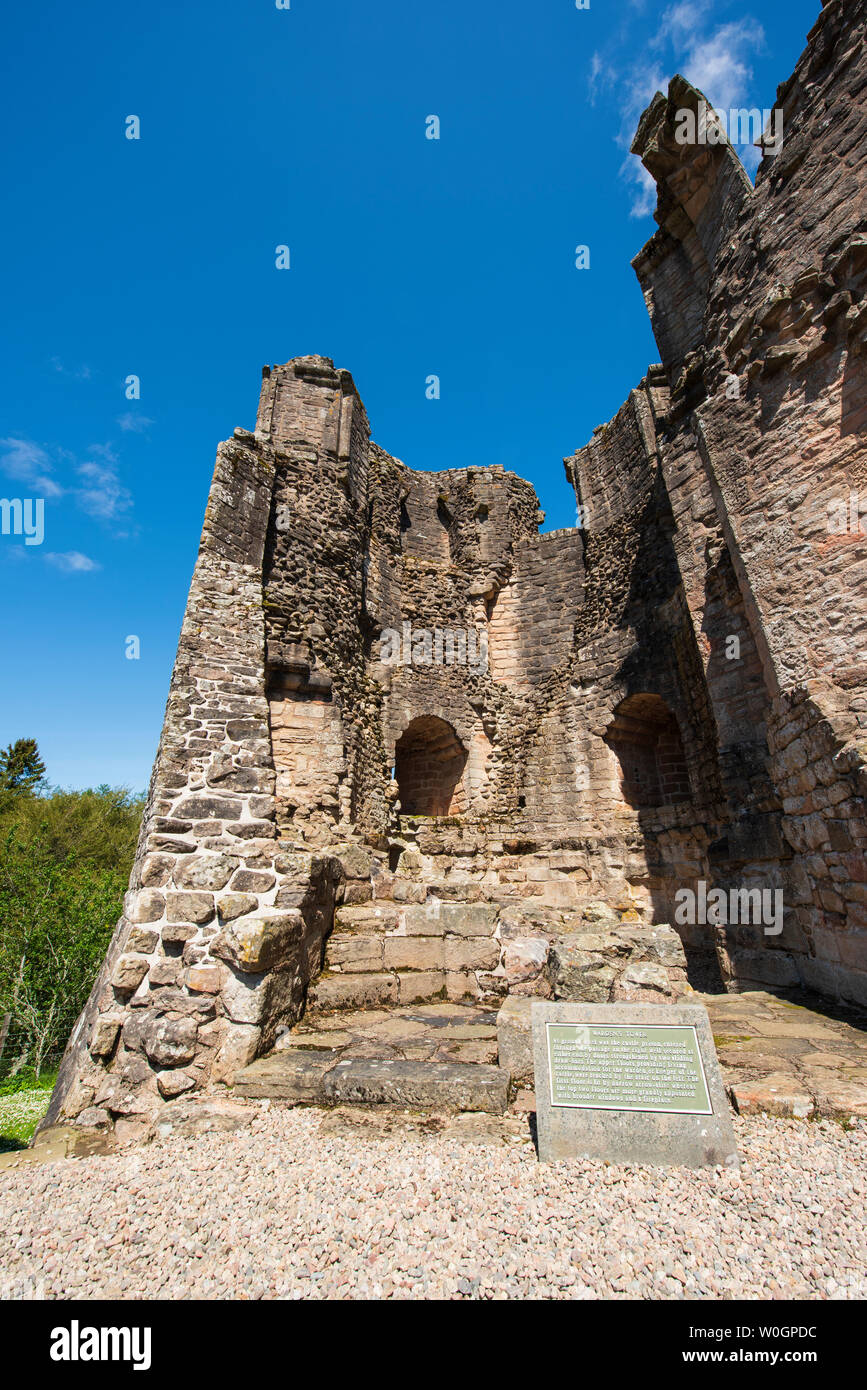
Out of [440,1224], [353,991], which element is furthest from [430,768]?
[440,1224]

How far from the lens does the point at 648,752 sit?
12.7 m

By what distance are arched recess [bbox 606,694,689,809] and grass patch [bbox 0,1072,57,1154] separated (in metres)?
11.7

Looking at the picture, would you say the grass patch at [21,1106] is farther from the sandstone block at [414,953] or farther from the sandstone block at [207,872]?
the sandstone block at [414,953]

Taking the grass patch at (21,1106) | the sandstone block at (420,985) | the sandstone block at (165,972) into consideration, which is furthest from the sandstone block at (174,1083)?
the grass patch at (21,1106)

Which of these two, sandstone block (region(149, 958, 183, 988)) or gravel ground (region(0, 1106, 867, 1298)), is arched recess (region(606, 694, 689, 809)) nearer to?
gravel ground (region(0, 1106, 867, 1298))

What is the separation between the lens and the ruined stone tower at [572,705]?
512cm

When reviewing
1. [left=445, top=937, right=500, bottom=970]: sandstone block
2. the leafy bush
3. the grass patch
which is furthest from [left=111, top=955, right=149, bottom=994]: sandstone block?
the leafy bush

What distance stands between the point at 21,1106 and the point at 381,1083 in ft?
49.4

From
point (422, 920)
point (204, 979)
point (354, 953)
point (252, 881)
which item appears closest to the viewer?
point (204, 979)

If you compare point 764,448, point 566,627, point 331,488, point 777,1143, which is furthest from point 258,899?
point 566,627

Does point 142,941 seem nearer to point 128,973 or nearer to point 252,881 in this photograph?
point 128,973

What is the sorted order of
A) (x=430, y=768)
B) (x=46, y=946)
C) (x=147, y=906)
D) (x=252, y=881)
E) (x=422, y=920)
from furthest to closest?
(x=46, y=946) < (x=430, y=768) < (x=422, y=920) < (x=252, y=881) < (x=147, y=906)

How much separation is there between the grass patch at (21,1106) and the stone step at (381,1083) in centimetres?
737

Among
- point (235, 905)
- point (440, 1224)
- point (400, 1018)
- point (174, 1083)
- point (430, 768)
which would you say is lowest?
point (440, 1224)
